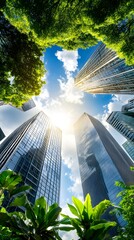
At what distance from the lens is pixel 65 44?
12469 mm

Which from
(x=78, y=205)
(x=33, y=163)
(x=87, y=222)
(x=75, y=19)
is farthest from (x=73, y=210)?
(x=33, y=163)

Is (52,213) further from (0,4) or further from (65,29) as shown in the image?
(0,4)

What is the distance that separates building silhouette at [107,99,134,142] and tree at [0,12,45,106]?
90545 millimetres

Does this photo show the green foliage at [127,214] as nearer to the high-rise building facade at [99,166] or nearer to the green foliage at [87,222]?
the green foliage at [87,222]

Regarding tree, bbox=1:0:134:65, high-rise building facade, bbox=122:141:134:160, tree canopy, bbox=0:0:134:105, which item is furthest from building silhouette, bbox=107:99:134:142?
tree, bbox=1:0:134:65

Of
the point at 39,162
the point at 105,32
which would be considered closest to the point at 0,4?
the point at 105,32

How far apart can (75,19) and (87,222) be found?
8644 mm

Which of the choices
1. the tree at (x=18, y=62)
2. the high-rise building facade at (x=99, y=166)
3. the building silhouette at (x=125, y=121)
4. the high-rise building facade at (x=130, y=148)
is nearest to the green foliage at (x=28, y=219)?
the tree at (x=18, y=62)

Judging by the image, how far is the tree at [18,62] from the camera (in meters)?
Answer: 12.3

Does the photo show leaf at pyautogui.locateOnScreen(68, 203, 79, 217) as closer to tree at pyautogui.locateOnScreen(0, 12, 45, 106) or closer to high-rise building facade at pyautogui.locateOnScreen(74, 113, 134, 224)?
tree at pyautogui.locateOnScreen(0, 12, 45, 106)

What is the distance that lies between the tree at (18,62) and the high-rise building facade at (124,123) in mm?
90545

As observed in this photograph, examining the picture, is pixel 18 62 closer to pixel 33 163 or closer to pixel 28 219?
pixel 28 219

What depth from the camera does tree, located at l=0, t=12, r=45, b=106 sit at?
12.3m

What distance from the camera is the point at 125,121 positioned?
4210 inches
